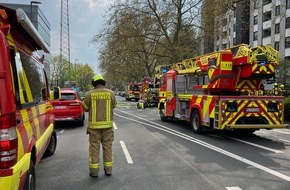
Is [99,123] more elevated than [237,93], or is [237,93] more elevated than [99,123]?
[237,93]

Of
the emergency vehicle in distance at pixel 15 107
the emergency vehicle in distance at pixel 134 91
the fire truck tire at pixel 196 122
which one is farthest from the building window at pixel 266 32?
the emergency vehicle in distance at pixel 15 107

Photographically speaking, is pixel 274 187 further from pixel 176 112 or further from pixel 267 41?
pixel 267 41

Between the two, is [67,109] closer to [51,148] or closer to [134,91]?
[51,148]

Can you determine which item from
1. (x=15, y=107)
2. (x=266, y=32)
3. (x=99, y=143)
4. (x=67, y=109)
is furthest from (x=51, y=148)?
(x=266, y=32)

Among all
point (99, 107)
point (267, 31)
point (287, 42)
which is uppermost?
point (267, 31)

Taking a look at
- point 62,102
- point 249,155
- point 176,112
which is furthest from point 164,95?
point 249,155

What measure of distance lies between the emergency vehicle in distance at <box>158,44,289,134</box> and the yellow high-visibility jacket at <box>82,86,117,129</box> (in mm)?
5366

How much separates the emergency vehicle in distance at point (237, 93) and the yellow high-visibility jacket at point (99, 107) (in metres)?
5.37

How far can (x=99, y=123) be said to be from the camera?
21.8 ft

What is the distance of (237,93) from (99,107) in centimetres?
693

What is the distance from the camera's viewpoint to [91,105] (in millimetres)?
6711

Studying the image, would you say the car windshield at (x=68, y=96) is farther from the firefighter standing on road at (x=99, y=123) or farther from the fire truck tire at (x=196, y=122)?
the firefighter standing on road at (x=99, y=123)

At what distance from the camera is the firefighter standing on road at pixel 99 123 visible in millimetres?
6637

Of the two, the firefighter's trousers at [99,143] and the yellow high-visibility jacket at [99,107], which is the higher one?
the yellow high-visibility jacket at [99,107]
